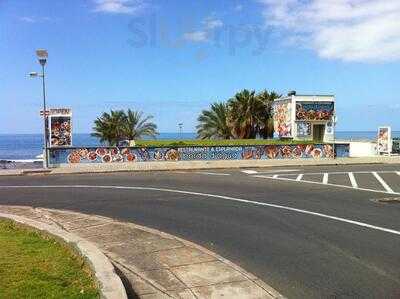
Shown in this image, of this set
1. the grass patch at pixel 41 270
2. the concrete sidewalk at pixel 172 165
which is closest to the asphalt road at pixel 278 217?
the grass patch at pixel 41 270

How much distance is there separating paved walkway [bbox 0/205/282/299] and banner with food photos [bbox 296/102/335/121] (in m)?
42.0

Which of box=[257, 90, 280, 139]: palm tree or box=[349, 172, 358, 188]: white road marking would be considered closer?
box=[349, 172, 358, 188]: white road marking

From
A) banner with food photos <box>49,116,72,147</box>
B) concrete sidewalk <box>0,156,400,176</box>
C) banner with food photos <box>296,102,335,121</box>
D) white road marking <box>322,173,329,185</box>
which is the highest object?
banner with food photos <box>296,102,335,121</box>

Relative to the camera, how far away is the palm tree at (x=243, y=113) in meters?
63.8

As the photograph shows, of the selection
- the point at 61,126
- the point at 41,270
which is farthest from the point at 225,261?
the point at 61,126

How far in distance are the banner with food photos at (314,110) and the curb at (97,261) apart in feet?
140

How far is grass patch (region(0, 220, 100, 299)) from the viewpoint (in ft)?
22.3

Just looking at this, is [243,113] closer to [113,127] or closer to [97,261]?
[113,127]

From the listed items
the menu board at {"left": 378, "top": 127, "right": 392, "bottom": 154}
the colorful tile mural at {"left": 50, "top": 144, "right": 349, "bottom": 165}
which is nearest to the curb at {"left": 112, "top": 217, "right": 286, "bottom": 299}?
the colorful tile mural at {"left": 50, "top": 144, "right": 349, "bottom": 165}

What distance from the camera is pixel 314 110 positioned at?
2078 inches

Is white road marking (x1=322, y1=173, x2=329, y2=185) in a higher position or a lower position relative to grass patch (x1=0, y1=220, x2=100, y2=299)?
lower

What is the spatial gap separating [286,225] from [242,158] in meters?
23.9

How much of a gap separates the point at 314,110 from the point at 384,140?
11.0 m

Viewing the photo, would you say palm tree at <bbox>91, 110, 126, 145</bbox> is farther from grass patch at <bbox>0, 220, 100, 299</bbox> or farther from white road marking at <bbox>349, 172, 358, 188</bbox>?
grass patch at <bbox>0, 220, 100, 299</bbox>
